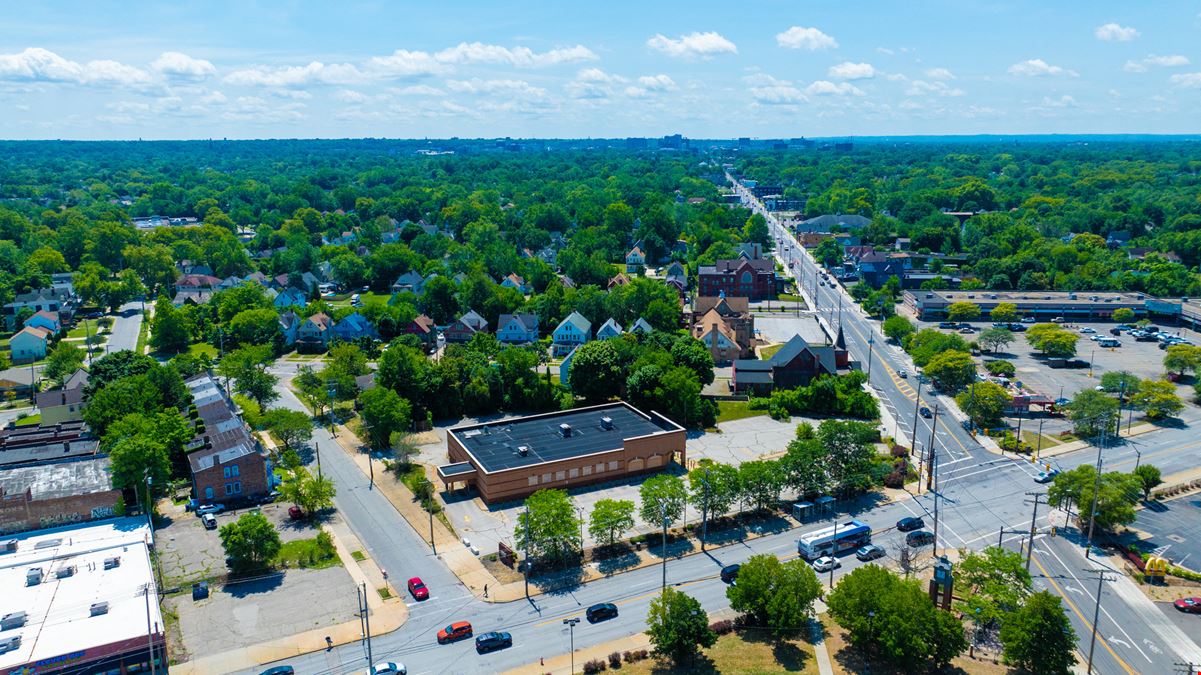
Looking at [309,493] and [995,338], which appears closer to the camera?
[309,493]

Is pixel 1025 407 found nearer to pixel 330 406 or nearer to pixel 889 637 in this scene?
pixel 889 637

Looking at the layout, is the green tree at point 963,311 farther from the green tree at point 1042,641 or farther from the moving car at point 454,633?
the moving car at point 454,633

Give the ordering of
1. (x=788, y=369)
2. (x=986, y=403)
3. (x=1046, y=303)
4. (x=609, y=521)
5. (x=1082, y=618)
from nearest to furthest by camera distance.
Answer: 1. (x=1082, y=618)
2. (x=609, y=521)
3. (x=986, y=403)
4. (x=788, y=369)
5. (x=1046, y=303)

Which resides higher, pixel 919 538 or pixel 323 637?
pixel 919 538

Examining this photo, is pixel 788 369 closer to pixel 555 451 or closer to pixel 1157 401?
pixel 555 451

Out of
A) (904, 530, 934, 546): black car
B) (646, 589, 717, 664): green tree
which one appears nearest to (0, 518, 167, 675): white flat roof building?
(646, 589, 717, 664): green tree

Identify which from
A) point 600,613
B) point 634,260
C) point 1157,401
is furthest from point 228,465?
point 634,260
